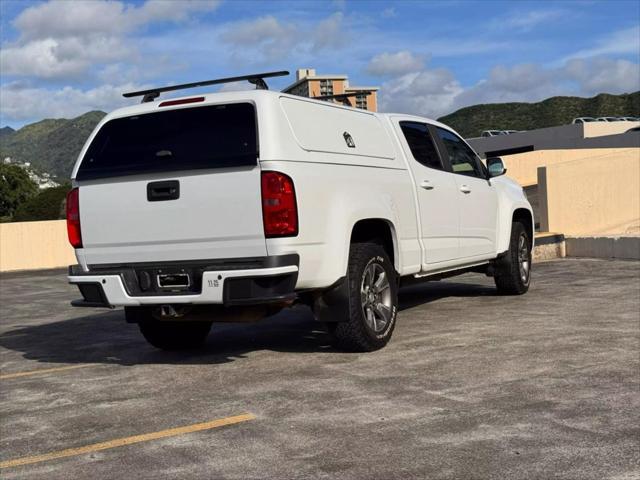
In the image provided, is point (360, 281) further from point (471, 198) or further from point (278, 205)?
point (471, 198)

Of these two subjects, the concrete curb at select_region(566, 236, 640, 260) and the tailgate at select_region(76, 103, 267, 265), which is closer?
the tailgate at select_region(76, 103, 267, 265)

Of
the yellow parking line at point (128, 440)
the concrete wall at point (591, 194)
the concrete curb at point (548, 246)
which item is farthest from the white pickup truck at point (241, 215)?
the concrete wall at point (591, 194)

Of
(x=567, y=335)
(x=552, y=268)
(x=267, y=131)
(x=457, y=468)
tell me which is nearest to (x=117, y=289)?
(x=267, y=131)

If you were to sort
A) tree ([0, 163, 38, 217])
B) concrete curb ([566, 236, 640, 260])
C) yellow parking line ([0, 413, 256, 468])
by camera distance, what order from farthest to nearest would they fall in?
tree ([0, 163, 38, 217]), concrete curb ([566, 236, 640, 260]), yellow parking line ([0, 413, 256, 468])

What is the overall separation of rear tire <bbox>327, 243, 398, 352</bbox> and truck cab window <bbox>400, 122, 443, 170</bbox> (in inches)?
57.4

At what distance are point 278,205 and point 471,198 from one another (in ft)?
11.9

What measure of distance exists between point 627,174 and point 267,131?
51.0ft

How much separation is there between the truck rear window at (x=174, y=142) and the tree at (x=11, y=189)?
240ft

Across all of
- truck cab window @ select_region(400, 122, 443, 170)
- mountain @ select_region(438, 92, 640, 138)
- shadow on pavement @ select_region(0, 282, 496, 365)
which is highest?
mountain @ select_region(438, 92, 640, 138)

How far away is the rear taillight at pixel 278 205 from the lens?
5625 mm

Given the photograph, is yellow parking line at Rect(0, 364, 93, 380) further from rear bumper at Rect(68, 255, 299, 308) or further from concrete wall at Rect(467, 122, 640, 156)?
concrete wall at Rect(467, 122, 640, 156)

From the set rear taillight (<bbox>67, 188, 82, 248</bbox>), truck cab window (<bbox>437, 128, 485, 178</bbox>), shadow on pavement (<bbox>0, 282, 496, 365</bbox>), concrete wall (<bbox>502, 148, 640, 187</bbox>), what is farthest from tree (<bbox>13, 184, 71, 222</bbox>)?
rear taillight (<bbox>67, 188, 82, 248</bbox>)

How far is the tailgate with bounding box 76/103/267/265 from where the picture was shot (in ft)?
18.8

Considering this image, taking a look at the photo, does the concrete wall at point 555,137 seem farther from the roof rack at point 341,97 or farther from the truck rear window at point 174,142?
the truck rear window at point 174,142
